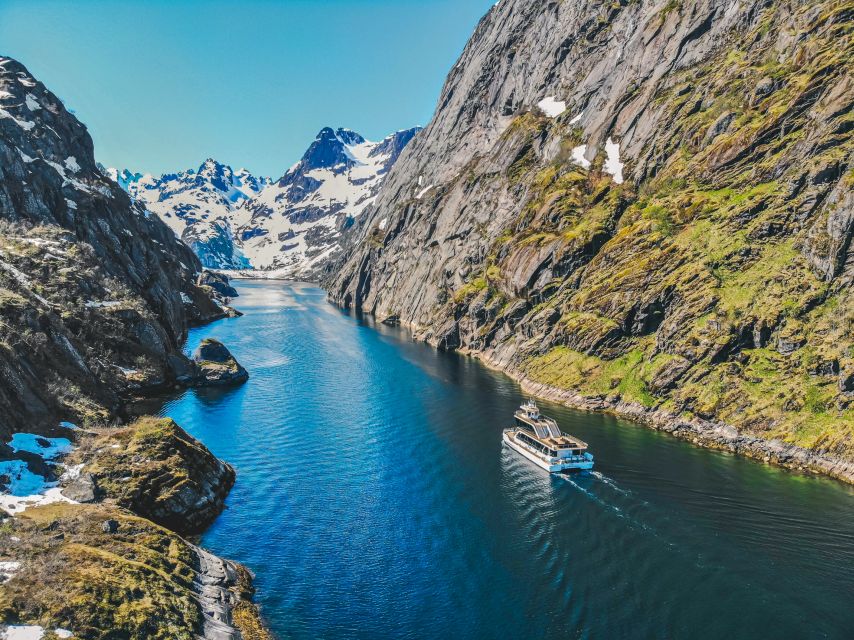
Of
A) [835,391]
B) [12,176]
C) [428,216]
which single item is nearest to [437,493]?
[835,391]

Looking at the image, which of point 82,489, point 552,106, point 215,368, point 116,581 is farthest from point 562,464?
point 552,106

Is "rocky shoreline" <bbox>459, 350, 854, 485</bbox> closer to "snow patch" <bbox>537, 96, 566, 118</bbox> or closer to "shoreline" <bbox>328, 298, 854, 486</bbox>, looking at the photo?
"shoreline" <bbox>328, 298, 854, 486</bbox>

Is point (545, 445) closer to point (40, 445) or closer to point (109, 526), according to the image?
point (109, 526)

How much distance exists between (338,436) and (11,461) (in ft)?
123

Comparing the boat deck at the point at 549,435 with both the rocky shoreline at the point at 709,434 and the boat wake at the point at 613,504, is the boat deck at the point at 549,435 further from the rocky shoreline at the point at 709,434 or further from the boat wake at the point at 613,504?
the rocky shoreline at the point at 709,434

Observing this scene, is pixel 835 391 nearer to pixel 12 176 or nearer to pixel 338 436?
pixel 338 436

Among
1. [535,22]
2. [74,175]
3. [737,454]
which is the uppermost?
[535,22]

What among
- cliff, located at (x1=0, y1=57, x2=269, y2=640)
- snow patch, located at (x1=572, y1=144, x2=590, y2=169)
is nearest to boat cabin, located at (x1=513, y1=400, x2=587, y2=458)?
cliff, located at (x1=0, y1=57, x2=269, y2=640)

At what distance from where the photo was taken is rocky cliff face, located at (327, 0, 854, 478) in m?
66.2

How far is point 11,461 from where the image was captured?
38.2 meters

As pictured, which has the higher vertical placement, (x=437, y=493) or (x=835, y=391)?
(x=835, y=391)

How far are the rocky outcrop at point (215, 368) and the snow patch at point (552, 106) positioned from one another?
424ft

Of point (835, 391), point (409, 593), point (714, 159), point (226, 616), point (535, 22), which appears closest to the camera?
point (226, 616)

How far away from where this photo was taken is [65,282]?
255 ft
